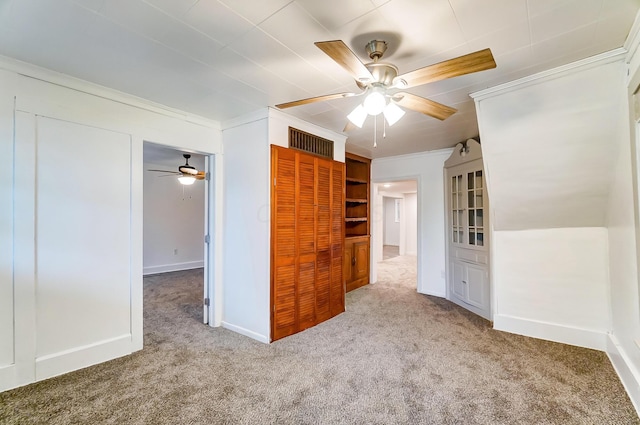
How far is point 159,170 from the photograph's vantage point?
5781mm

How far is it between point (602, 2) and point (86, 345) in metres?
4.12

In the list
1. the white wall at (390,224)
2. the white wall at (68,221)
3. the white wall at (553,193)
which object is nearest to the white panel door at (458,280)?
the white wall at (553,193)

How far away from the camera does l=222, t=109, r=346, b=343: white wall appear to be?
2.86 metres

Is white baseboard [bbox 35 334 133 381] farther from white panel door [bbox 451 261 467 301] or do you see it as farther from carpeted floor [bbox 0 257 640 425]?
white panel door [bbox 451 261 467 301]

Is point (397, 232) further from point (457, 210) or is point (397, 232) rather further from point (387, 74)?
point (387, 74)

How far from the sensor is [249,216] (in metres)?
3.01

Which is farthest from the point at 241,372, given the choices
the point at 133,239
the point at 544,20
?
the point at 544,20

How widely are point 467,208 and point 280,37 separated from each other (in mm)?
3293

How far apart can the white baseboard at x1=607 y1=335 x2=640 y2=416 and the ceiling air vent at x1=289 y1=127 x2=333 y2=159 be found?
317 centimetres

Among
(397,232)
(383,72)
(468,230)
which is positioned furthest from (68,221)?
(397,232)

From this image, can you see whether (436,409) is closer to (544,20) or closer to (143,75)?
(544,20)

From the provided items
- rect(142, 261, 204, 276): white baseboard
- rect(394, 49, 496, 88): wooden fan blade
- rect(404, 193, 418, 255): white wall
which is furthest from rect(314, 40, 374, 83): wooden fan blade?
rect(404, 193, 418, 255): white wall

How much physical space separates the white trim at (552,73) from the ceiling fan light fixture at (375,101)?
48.1 inches

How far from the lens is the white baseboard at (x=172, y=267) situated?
19.7ft
